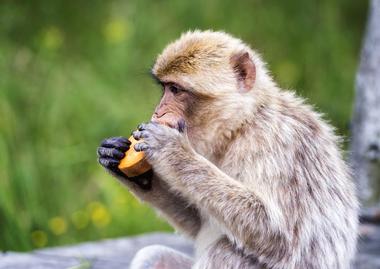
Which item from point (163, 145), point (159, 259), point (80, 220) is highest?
point (163, 145)

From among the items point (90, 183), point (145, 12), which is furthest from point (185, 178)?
point (145, 12)

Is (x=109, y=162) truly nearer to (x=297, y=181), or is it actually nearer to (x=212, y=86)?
(x=212, y=86)

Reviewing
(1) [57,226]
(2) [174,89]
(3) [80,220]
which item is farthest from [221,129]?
(3) [80,220]

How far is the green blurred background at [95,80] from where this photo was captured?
805cm

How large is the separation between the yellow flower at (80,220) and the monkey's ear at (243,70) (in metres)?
3.42

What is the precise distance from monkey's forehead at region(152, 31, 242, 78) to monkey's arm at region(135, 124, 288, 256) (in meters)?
0.38

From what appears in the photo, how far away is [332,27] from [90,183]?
3.70 metres

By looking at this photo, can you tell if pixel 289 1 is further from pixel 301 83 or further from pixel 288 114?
pixel 288 114

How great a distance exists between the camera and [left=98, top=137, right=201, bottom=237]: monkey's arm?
5.16 meters

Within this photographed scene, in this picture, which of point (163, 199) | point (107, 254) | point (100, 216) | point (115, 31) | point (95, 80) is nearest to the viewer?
point (163, 199)

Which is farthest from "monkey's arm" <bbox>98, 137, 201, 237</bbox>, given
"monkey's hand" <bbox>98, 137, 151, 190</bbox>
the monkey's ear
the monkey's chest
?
the monkey's ear

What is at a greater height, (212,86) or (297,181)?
(212,86)

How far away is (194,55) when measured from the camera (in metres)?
4.90

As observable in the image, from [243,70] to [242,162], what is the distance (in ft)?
1.69
